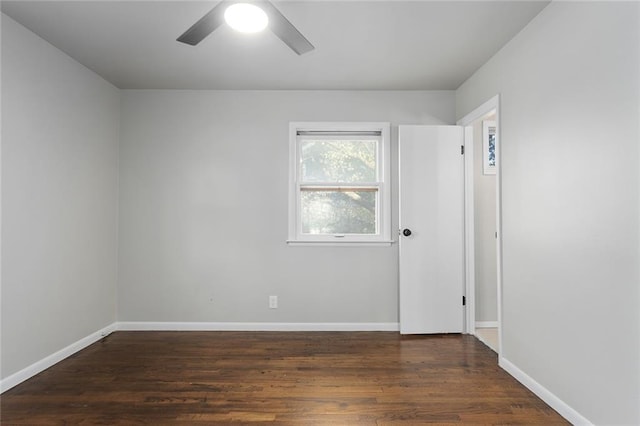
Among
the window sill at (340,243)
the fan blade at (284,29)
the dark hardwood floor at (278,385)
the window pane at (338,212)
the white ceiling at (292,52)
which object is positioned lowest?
the dark hardwood floor at (278,385)

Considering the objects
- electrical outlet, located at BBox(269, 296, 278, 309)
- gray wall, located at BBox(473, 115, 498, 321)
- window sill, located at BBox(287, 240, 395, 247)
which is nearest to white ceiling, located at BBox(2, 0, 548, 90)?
gray wall, located at BBox(473, 115, 498, 321)

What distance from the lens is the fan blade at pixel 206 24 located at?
1774 millimetres

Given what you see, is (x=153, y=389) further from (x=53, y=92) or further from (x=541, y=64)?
(x=541, y=64)

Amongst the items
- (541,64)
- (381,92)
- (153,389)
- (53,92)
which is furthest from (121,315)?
(541,64)

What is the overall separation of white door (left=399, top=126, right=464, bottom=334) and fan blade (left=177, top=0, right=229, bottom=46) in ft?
6.78

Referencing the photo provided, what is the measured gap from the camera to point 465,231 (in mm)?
3457

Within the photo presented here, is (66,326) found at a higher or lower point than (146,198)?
lower

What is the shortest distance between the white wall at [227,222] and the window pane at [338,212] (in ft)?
0.72

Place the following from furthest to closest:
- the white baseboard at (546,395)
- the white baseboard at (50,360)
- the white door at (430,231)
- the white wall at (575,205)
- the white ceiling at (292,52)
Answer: the white door at (430,231), the white baseboard at (50,360), the white ceiling at (292,52), the white baseboard at (546,395), the white wall at (575,205)

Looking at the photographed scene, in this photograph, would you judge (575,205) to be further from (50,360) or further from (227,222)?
(50,360)

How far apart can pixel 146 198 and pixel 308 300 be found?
1.99 metres

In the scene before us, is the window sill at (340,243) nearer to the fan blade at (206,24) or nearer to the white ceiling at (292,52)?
the white ceiling at (292,52)

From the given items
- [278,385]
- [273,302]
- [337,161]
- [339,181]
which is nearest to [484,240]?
[339,181]

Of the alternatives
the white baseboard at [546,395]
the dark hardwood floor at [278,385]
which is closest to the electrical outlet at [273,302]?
the dark hardwood floor at [278,385]
